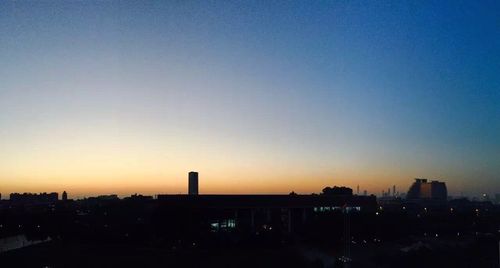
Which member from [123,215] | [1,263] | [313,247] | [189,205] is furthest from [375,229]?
[123,215]

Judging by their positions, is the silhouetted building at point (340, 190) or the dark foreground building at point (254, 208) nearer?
the dark foreground building at point (254, 208)

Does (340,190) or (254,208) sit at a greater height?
(340,190)

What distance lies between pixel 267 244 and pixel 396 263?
47.6 ft

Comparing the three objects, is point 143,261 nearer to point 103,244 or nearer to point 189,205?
point 103,244

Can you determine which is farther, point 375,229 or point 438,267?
point 375,229

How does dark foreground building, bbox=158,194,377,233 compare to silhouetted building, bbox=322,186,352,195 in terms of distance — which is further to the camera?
silhouetted building, bbox=322,186,352,195

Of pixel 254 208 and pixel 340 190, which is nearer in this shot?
pixel 254 208

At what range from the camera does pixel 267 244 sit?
47.1m

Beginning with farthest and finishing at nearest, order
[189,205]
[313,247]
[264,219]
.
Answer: [264,219] < [189,205] < [313,247]

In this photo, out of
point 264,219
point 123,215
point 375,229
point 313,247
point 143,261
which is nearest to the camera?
point 143,261

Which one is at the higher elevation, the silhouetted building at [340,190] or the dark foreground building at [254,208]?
the silhouetted building at [340,190]

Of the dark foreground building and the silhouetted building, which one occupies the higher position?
the silhouetted building

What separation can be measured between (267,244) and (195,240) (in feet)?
27.9

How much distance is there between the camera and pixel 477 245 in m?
41.5
